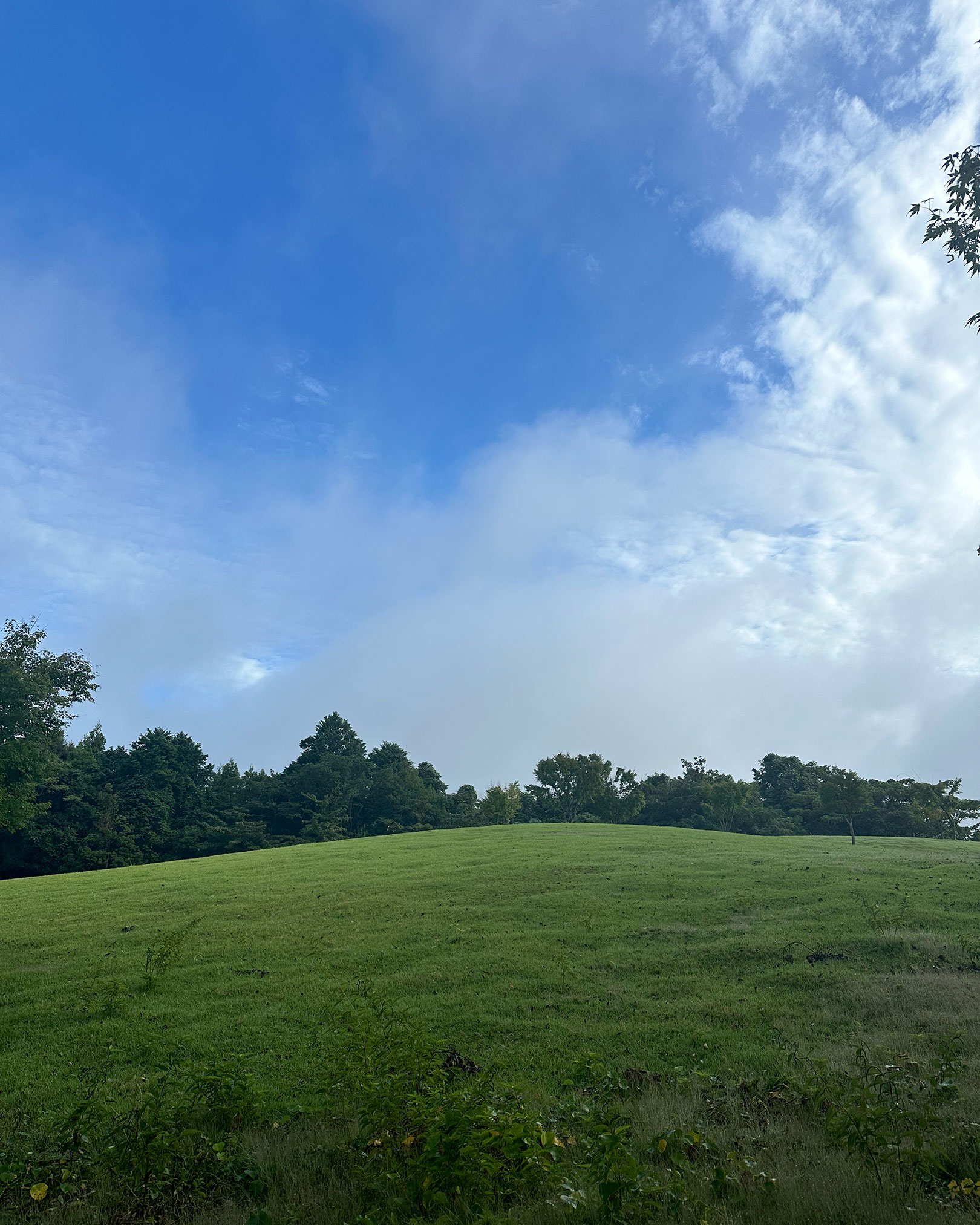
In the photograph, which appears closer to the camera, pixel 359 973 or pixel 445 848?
pixel 359 973

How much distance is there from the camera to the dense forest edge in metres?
68.2

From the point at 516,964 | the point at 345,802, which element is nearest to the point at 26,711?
the point at 516,964

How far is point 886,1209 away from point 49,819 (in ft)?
265

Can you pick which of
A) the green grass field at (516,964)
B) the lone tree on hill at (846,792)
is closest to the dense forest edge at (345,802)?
the lone tree on hill at (846,792)

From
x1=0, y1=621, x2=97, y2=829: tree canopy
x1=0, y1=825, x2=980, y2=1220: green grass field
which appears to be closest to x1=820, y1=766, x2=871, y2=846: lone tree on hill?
x1=0, y1=825, x2=980, y2=1220: green grass field

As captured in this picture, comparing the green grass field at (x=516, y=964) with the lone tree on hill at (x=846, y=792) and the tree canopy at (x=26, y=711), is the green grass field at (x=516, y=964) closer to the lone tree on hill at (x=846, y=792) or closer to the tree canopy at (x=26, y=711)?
the tree canopy at (x=26, y=711)

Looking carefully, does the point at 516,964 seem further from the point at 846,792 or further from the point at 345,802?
the point at 345,802

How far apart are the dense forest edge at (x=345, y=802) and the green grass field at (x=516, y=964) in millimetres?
27152

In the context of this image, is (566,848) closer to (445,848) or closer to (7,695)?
(445,848)

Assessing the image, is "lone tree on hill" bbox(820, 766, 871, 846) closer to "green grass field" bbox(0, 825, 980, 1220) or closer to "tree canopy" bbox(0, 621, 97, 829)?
"green grass field" bbox(0, 825, 980, 1220)

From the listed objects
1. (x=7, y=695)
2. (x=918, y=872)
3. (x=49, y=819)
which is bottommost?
(x=49, y=819)

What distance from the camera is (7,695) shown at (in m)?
39.6

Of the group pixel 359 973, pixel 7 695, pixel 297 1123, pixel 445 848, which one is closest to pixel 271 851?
pixel 445 848

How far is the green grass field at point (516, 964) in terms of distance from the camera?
12805 millimetres
